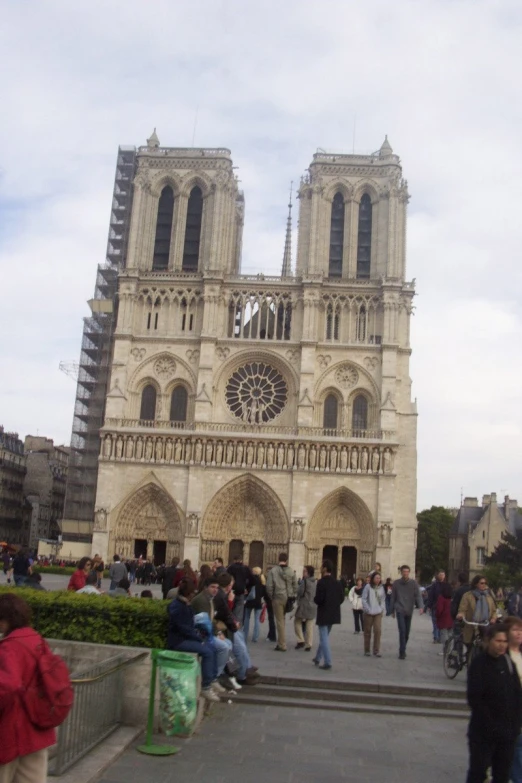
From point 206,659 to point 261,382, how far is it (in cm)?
3196

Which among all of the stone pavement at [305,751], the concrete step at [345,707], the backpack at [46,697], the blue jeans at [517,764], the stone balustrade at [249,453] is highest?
the stone balustrade at [249,453]

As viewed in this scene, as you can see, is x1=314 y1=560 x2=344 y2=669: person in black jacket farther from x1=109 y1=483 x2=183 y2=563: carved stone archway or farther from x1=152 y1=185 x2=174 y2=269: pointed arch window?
x1=152 y1=185 x2=174 y2=269: pointed arch window

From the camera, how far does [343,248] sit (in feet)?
140

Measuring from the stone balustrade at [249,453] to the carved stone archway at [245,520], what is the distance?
115 cm

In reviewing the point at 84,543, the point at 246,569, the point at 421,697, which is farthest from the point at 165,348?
the point at 421,697

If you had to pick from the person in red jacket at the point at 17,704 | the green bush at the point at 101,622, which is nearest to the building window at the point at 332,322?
the green bush at the point at 101,622

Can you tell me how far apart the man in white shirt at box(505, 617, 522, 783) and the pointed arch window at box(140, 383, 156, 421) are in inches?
1396

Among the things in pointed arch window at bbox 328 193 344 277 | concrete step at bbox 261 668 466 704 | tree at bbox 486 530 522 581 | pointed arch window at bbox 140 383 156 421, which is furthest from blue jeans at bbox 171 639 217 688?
pointed arch window at bbox 328 193 344 277

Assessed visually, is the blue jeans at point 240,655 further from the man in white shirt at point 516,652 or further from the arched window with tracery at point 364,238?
the arched window with tracery at point 364,238

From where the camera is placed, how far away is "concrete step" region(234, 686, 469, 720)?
10.1 m

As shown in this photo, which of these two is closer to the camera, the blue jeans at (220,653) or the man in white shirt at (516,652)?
the man in white shirt at (516,652)

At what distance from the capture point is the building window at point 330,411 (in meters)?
40.2

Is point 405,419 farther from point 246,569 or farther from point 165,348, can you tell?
point 246,569

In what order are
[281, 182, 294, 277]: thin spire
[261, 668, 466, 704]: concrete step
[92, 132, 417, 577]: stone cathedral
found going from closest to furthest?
[261, 668, 466, 704]: concrete step
[92, 132, 417, 577]: stone cathedral
[281, 182, 294, 277]: thin spire
